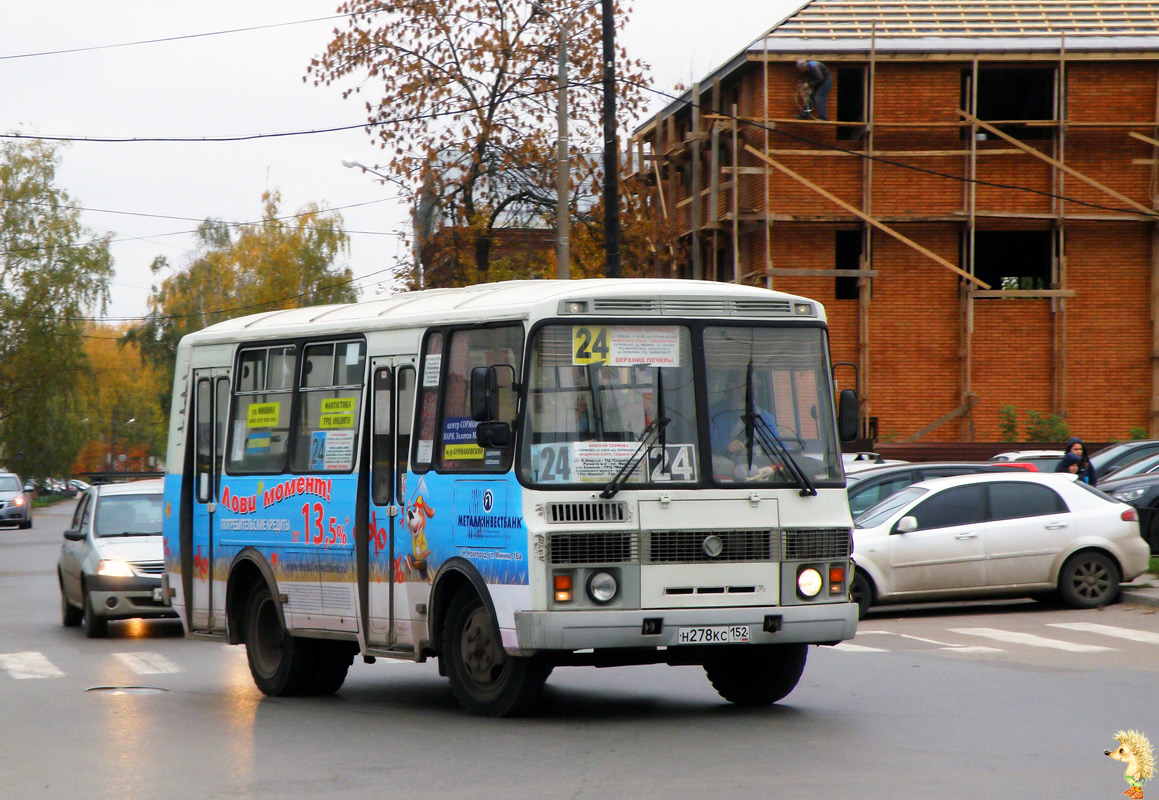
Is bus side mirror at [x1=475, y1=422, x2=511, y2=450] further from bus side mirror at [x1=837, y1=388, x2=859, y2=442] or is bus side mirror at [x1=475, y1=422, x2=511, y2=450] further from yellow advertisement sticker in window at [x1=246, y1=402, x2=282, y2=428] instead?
yellow advertisement sticker in window at [x1=246, y1=402, x2=282, y2=428]

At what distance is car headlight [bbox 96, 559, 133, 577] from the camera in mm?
16750

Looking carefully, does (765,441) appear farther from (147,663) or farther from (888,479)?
(888,479)

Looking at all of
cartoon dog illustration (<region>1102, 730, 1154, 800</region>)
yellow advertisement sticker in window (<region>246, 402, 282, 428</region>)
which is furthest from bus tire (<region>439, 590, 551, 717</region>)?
cartoon dog illustration (<region>1102, 730, 1154, 800</region>)

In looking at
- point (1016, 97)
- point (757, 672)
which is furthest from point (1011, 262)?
point (757, 672)

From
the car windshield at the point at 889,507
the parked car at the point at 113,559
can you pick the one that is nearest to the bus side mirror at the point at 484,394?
the parked car at the point at 113,559

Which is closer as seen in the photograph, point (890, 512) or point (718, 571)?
point (718, 571)

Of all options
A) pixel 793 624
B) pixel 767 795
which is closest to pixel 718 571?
pixel 793 624

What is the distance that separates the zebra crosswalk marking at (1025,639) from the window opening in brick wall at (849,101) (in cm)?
2040

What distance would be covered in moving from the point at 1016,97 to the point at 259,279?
154 ft

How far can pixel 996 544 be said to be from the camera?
1700cm

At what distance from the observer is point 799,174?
34500 millimetres

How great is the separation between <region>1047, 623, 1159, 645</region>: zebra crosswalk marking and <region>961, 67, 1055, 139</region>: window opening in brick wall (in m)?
20.4

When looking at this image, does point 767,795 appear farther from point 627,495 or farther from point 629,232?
point 629,232

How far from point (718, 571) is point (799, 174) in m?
25.9
